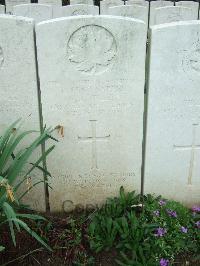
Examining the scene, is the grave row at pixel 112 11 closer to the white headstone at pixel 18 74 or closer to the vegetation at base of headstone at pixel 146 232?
the white headstone at pixel 18 74

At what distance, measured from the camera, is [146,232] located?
2.54 m

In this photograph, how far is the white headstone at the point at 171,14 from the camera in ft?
19.2

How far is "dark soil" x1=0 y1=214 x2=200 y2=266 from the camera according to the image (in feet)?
8.14

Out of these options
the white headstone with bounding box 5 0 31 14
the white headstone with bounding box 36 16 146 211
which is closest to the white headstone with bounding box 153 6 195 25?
the white headstone with bounding box 5 0 31 14

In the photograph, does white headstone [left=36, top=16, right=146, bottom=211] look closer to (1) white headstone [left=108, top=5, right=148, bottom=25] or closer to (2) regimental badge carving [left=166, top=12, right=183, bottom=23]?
(1) white headstone [left=108, top=5, right=148, bottom=25]

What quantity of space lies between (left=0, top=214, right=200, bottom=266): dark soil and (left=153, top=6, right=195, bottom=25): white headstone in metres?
4.36

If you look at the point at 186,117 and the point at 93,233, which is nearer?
the point at 93,233

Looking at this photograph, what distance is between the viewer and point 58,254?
2541mm

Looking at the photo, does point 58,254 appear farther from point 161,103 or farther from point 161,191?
point 161,103

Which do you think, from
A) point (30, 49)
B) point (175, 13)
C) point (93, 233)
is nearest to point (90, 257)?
point (93, 233)

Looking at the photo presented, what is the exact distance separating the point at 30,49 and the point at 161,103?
3.48 ft

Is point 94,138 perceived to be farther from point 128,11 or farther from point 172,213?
point 128,11

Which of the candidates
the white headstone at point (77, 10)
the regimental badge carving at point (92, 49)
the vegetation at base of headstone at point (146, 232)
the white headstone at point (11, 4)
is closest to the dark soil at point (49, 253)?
the vegetation at base of headstone at point (146, 232)

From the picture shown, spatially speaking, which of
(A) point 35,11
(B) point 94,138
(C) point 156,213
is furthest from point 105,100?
(A) point 35,11
